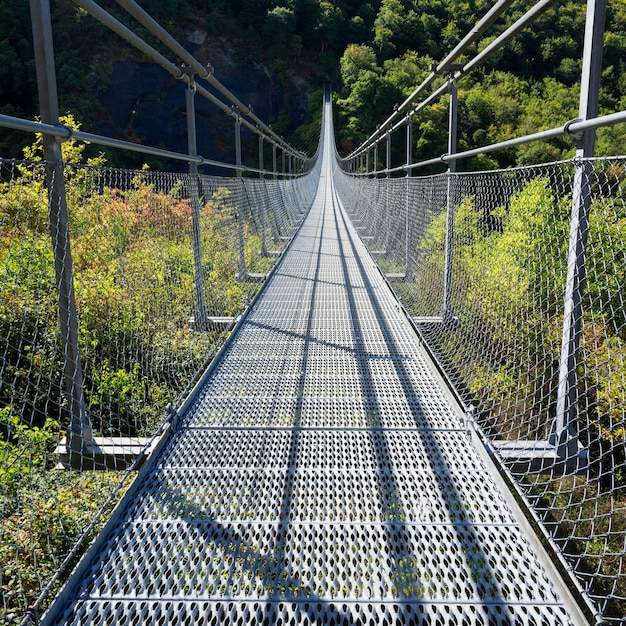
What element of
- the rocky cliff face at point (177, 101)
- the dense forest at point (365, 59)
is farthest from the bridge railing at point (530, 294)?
the rocky cliff face at point (177, 101)

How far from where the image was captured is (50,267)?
102 inches

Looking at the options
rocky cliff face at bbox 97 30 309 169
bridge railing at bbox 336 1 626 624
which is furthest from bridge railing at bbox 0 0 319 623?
rocky cliff face at bbox 97 30 309 169

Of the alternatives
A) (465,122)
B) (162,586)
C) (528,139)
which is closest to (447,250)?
(528,139)

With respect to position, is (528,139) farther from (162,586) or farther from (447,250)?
(162,586)

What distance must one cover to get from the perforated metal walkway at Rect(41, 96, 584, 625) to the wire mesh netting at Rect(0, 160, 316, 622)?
166mm

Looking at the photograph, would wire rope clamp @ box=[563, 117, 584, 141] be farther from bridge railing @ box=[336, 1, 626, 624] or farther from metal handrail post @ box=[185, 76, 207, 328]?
metal handrail post @ box=[185, 76, 207, 328]

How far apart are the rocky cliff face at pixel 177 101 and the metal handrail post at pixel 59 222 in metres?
27.3

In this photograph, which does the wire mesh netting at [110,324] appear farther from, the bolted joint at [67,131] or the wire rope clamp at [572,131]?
the wire rope clamp at [572,131]

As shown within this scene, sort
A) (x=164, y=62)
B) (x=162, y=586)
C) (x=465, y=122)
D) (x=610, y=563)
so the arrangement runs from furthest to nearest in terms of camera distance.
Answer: (x=465, y=122) < (x=610, y=563) < (x=164, y=62) < (x=162, y=586)

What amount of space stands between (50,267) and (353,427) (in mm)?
1774

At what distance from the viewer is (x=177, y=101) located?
2930cm

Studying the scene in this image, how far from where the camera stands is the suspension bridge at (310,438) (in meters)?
0.94

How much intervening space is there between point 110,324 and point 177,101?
30.3 metres

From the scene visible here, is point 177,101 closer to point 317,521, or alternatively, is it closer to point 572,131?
point 572,131
